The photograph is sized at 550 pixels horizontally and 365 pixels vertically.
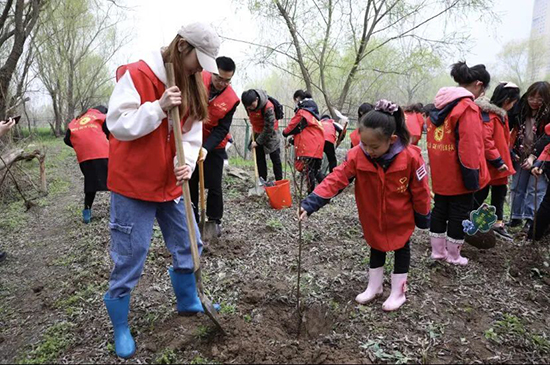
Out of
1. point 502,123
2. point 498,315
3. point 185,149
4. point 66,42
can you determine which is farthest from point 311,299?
point 66,42

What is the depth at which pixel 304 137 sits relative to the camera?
234 inches

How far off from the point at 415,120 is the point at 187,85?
4.81 meters

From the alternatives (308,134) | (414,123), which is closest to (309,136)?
(308,134)

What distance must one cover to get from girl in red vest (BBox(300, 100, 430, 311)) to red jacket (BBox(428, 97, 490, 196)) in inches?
31.8

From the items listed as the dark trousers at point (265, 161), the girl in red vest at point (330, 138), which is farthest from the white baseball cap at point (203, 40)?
the girl in red vest at point (330, 138)

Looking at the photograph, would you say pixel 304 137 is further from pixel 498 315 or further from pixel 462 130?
pixel 498 315

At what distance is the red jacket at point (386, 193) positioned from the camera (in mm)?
2572

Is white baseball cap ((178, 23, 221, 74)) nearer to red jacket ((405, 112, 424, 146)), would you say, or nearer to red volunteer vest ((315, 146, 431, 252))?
red volunteer vest ((315, 146, 431, 252))

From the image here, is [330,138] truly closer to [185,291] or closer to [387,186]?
[387,186]

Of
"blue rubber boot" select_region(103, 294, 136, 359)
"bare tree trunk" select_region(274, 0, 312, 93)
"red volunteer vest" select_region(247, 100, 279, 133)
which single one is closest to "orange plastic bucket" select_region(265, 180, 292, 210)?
"red volunteer vest" select_region(247, 100, 279, 133)

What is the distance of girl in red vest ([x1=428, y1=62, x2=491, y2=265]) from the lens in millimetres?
3209

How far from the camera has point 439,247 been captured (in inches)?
143

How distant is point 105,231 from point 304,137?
313cm

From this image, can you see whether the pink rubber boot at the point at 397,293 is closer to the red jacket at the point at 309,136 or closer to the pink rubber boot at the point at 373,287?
the pink rubber boot at the point at 373,287
